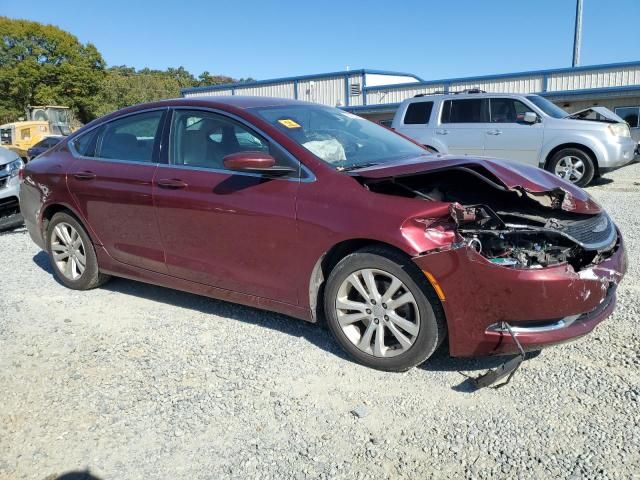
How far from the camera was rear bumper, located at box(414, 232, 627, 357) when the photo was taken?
2.88m

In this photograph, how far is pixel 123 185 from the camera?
14.3ft

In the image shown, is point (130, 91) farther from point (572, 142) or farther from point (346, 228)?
point (346, 228)

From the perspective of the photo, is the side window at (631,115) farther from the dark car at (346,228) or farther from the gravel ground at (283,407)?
the dark car at (346,228)

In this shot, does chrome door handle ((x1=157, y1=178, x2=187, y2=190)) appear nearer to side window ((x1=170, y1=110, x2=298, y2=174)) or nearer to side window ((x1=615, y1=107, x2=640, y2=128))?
side window ((x1=170, y1=110, x2=298, y2=174))

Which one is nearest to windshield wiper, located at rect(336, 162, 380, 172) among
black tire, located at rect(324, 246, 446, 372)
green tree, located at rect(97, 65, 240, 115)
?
black tire, located at rect(324, 246, 446, 372)

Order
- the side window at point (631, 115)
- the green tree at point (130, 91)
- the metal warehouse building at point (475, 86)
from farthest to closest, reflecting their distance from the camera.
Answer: the green tree at point (130, 91)
the metal warehouse building at point (475, 86)
the side window at point (631, 115)

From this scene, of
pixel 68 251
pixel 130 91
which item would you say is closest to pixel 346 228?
pixel 68 251

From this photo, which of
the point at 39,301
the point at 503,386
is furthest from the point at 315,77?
the point at 503,386

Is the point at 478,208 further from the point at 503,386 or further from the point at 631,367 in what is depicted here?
the point at 631,367

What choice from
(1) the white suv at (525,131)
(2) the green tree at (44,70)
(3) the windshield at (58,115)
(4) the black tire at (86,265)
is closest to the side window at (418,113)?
(1) the white suv at (525,131)

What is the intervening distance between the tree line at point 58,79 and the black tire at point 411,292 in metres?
51.6

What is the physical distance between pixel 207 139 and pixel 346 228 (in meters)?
1.45

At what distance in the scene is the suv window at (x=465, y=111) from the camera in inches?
441

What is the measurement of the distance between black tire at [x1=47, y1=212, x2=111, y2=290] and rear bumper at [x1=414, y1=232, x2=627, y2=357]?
123 inches
